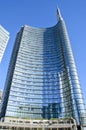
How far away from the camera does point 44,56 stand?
157125mm

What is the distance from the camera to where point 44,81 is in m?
144

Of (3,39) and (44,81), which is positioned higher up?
(3,39)

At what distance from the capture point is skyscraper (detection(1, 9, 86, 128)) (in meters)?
121

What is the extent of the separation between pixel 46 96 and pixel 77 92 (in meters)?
25.9

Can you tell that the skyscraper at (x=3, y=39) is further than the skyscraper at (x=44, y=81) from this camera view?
Yes

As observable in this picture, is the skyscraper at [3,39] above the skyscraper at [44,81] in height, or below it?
above

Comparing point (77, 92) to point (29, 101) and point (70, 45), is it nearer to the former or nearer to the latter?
point (29, 101)

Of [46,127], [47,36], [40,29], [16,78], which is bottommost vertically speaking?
[46,127]

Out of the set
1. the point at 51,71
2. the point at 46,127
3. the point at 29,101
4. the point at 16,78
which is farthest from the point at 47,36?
the point at 46,127

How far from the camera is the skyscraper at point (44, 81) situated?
120556 mm

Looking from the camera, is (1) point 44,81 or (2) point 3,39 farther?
(2) point 3,39

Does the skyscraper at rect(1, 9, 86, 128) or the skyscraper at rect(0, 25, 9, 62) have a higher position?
the skyscraper at rect(0, 25, 9, 62)

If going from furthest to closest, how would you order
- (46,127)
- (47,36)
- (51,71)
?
(47,36), (51,71), (46,127)

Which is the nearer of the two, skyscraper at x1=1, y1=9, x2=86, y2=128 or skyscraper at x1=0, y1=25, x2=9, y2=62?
skyscraper at x1=1, y1=9, x2=86, y2=128
